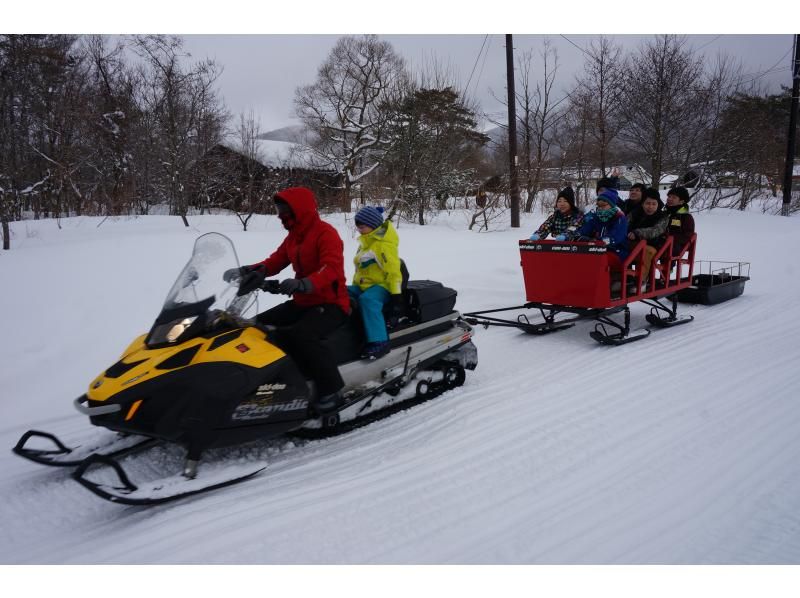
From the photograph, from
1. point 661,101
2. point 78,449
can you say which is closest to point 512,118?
point 661,101

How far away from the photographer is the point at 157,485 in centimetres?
272

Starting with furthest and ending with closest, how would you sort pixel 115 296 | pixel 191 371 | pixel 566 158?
pixel 566 158, pixel 115 296, pixel 191 371

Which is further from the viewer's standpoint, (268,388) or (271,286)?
(271,286)

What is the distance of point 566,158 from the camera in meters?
18.1

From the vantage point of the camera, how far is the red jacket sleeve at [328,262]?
329 cm

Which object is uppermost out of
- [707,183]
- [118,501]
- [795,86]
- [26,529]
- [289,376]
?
[795,86]

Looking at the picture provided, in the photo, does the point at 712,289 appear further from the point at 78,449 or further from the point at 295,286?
the point at 78,449

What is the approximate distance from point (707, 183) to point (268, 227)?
15842 mm

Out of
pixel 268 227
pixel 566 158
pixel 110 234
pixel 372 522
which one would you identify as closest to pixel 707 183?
pixel 566 158

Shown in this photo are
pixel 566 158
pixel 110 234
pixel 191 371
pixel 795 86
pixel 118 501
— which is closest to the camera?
pixel 118 501

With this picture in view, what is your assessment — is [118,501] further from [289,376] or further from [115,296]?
[115,296]

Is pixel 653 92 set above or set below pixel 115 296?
above

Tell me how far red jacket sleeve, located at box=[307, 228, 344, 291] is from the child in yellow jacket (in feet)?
0.99

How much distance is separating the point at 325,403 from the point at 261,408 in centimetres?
46
